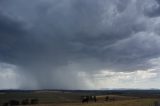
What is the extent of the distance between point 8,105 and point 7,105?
12.3 inches

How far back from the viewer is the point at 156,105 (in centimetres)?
3325

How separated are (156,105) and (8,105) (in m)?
58.1

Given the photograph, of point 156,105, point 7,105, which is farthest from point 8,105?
point 156,105

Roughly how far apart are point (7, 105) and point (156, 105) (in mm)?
58068

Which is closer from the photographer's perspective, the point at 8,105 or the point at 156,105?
the point at 156,105

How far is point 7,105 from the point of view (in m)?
81.6

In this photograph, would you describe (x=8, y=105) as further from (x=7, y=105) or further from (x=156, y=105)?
(x=156, y=105)

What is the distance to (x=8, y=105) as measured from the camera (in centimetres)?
8181

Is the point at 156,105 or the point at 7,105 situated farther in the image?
the point at 7,105
